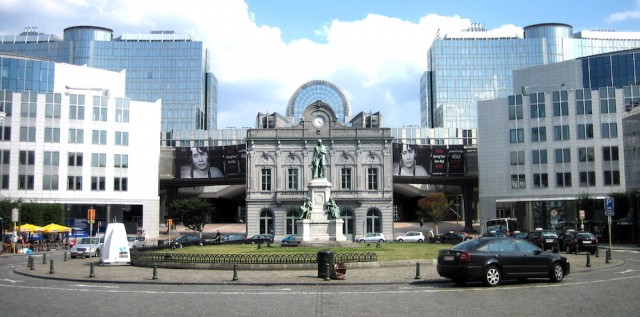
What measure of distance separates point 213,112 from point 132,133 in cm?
9910

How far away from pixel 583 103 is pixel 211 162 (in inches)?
2182

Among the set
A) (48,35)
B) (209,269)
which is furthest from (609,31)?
(209,269)

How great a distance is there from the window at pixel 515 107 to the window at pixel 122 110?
50.7 meters

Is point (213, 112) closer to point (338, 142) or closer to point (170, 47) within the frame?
point (170, 47)

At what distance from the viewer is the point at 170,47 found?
16475 cm

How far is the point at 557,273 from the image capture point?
22672 millimetres

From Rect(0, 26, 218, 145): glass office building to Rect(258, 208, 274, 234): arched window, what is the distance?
77.2 meters

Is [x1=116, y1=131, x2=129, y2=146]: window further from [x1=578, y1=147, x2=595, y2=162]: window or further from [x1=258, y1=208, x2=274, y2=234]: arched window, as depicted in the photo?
[x1=578, y1=147, x2=595, y2=162]: window

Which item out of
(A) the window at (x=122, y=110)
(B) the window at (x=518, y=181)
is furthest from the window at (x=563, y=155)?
(A) the window at (x=122, y=110)

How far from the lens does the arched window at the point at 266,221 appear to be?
280ft

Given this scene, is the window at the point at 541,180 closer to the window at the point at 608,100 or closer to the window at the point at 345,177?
the window at the point at 608,100

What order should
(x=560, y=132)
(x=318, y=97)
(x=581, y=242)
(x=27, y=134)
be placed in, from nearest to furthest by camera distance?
(x=581, y=242) < (x=27, y=134) < (x=560, y=132) < (x=318, y=97)

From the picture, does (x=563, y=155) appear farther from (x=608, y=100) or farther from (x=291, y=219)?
(x=291, y=219)

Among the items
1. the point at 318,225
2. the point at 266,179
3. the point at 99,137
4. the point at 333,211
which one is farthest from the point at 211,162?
the point at 318,225
